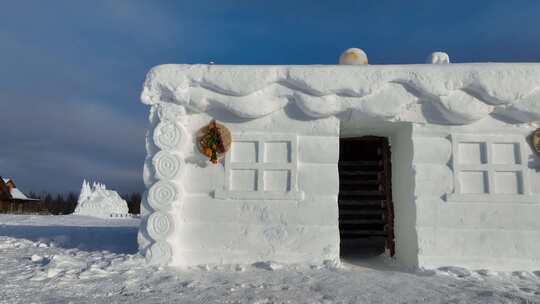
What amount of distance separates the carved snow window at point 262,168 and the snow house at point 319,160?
1cm

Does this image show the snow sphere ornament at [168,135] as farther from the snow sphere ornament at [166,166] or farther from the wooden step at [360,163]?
the wooden step at [360,163]

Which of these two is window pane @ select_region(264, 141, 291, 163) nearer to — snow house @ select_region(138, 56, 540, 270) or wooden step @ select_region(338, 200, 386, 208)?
snow house @ select_region(138, 56, 540, 270)

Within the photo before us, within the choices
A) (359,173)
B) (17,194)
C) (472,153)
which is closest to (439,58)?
(472,153)

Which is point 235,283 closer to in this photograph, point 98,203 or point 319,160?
point 319,160

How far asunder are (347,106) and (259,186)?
1606mm

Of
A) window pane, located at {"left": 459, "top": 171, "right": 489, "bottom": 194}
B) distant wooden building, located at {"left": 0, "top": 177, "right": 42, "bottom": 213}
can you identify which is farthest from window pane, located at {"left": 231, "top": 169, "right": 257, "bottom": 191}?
→ distant wooden building, located at {"left": 0, "top": 177, "right": 42, "bottom": 213}

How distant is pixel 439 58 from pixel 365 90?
6.74 ft

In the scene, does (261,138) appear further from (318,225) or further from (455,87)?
(455,87)

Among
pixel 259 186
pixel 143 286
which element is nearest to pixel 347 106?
pixel 259 186

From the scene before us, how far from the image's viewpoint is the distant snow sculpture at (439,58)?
20.9 feet

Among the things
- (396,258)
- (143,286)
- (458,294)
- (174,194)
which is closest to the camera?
(458,294)

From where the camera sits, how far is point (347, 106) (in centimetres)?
525

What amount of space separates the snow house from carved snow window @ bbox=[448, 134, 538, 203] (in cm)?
1

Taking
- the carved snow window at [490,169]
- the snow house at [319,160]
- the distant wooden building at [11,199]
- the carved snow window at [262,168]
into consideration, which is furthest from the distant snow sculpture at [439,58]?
the distant wooden building at [11,199]
